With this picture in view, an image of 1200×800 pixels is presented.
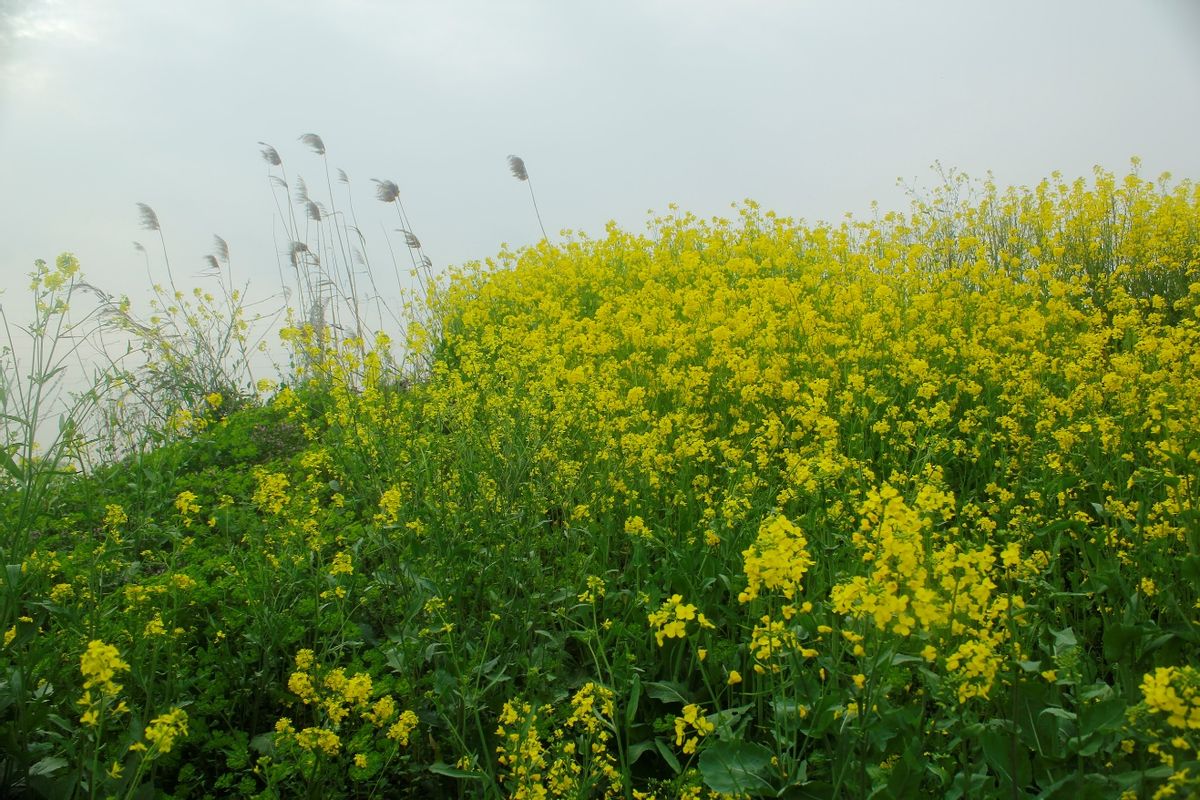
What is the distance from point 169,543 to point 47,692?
6.34 ft

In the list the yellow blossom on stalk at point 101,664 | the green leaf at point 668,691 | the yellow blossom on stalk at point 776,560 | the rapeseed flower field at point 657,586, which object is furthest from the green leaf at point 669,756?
the yellow blossom on stalk at point 101,664

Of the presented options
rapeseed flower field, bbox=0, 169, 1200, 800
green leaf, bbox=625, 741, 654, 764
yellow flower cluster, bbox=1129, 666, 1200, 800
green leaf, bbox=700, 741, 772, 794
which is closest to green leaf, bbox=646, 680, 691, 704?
rapeseed flower field, bbox=0, 169, 1200, 800

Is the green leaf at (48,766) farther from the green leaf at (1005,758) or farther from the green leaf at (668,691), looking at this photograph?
the green leaf at (1005,758)

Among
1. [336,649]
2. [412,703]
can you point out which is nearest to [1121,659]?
[412,703]

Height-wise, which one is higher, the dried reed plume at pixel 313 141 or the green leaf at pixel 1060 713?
the dried reed plume at pixel 313 141

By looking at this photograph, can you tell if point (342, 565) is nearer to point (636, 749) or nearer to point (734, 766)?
point (636, 749)

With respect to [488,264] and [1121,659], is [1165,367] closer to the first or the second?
[1121,659]

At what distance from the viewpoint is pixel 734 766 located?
1984 mm

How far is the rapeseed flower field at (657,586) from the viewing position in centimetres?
193

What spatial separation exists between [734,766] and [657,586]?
39.9 inches

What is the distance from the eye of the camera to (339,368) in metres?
4.38

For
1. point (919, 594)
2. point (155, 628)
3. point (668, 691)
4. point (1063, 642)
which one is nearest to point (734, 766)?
point (668, 691)

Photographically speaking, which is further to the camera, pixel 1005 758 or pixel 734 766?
pixel 734 766

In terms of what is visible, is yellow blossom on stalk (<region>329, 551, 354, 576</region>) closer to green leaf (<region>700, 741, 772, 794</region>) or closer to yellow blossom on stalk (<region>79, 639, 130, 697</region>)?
yellow blossom on stalk (<region>79, 639, 130, 697</region>)
